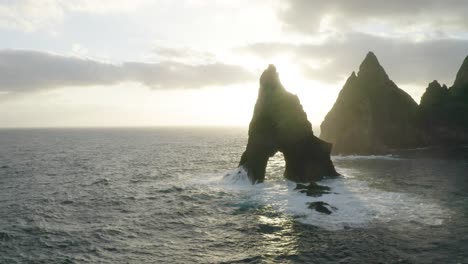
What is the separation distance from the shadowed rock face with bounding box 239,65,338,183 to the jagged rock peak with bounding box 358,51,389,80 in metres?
49.3

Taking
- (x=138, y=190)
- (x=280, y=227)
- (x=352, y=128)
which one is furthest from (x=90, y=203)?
(x=352, y=128)

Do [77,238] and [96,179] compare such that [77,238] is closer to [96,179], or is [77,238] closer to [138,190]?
[138,190]

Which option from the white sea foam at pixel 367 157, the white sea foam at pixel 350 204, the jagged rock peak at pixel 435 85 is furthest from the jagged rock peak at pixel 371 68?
the white sea foam at pixel 350 204

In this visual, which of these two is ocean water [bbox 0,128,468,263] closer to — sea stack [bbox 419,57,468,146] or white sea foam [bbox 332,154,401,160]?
white sea foam [bbox 332,154,401,160]

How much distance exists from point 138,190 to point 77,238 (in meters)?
20.3

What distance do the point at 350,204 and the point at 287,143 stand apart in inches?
672

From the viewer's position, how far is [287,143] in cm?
5466

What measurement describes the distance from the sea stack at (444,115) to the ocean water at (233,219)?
1621 inches

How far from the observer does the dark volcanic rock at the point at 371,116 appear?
8619 centimetres

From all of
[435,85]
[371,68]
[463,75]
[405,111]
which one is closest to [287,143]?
[371,68]

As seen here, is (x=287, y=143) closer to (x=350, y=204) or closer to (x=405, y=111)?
(x=350, y=204)

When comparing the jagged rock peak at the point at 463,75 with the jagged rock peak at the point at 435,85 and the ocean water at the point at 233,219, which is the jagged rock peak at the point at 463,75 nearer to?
the jagged rock peak at the point at 435,85

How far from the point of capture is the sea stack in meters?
97.4

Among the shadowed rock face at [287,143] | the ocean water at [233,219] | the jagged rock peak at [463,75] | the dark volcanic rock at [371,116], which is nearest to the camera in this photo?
the ocean water at [233,219]
